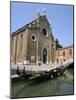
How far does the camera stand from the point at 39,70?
9.54ft

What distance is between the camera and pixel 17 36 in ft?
9.29

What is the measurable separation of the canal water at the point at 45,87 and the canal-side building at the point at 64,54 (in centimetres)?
15

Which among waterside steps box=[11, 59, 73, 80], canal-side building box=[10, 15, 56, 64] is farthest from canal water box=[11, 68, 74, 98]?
canal-side building box=[10, 15, 56, 64]

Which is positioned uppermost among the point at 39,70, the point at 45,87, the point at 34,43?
the point at 34,43

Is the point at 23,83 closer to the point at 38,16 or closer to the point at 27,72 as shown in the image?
the point at 27,72

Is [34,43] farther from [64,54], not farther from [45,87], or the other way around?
[45,87]

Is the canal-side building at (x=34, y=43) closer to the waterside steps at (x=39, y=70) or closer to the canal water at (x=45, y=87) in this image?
the waterside steps at (x=39, y=70)

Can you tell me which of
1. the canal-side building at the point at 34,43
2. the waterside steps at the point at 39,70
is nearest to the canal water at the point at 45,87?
the waterside steps at the point at 39,70

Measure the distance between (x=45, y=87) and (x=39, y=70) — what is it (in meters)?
0.22

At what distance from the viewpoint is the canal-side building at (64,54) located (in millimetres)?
2973

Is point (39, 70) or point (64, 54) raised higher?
point (64, 54)

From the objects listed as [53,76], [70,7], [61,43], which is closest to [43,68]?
[53,76]

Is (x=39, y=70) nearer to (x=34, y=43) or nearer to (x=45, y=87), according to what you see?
(x=45, y=87)

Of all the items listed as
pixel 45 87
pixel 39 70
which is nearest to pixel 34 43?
pixel 39 70
